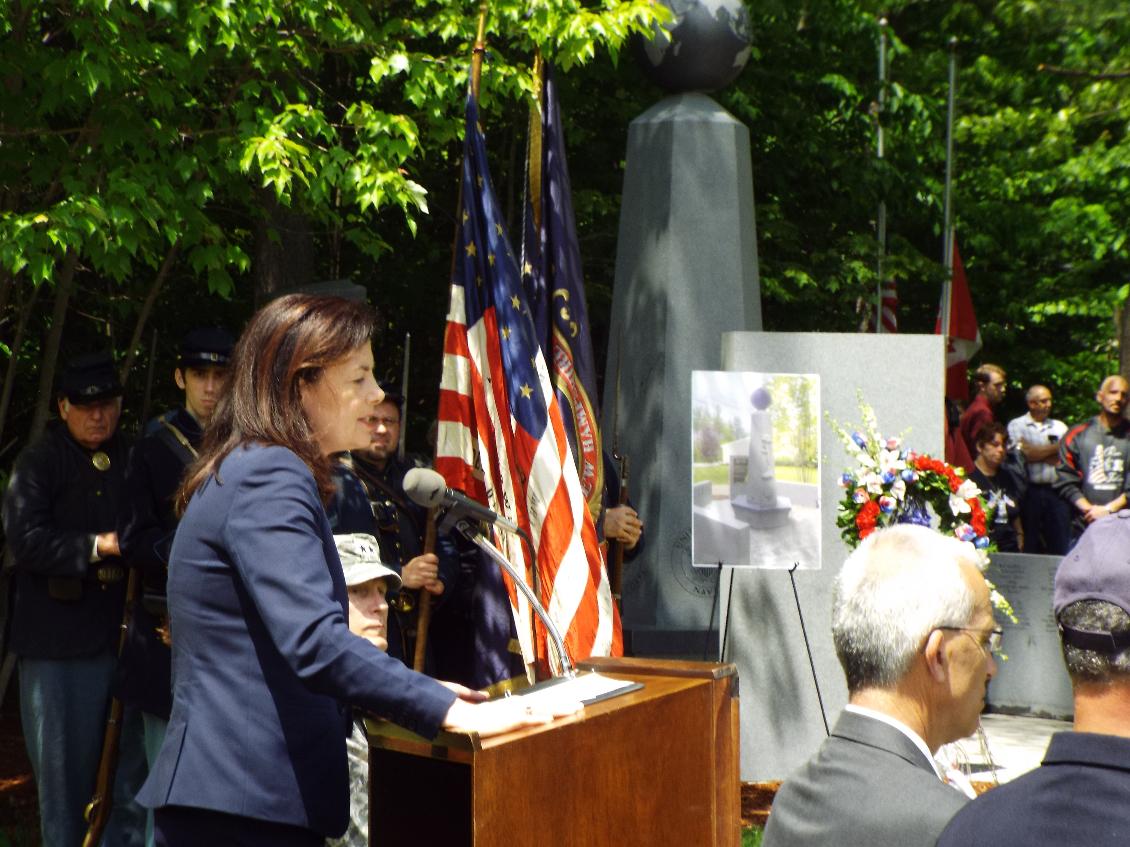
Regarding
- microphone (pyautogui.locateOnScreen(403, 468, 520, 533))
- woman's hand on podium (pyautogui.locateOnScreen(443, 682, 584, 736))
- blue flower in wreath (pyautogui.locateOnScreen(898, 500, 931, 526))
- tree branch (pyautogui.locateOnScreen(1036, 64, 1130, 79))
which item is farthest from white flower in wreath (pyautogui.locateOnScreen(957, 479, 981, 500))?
tree branch (pyautogui.locateOnScreen(1036, 64, 1130, 79))

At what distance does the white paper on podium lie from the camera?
300cm

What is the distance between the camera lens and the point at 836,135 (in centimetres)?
1451

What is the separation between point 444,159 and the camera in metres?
11.7

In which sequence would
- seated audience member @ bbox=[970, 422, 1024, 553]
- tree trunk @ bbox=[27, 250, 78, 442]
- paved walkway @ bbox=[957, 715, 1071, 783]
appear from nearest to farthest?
tree trunk @ bbox=[27, 250, 78, 442], paved walkway @ bbox=[957, 715, 1071, 783], seated audience member @ bbox=[970, 422, 1024, 553]

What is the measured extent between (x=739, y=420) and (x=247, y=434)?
525 cm

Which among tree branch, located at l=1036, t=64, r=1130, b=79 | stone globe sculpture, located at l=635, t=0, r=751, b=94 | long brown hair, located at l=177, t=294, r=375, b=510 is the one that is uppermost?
tree branch, located at l=1036, t=64, r=1130, b=79

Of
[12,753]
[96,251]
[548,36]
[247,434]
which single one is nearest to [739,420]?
[548,36]

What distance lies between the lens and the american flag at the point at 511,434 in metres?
6.14

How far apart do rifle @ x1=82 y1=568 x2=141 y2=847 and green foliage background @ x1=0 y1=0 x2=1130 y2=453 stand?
1231 mm

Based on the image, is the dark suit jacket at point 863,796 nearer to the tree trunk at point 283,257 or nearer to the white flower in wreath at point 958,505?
the white flower in wreath at point 958,505

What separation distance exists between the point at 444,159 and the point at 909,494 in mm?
5545

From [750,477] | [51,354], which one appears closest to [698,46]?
[750,477]

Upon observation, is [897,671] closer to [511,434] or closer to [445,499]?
[445,499]

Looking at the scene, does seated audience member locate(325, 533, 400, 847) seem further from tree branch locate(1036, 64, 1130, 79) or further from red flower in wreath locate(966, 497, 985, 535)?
tree branch locate(1036, 64, 1130, 79)
